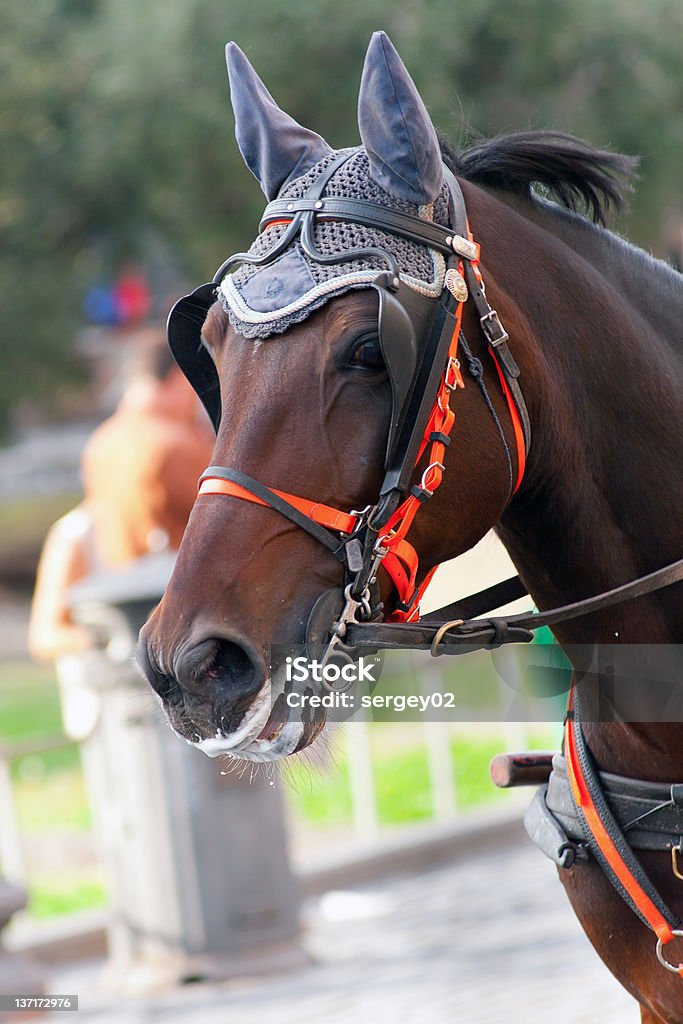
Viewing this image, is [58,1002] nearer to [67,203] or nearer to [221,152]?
[221,152]

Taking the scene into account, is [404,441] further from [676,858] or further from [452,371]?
[676,858]

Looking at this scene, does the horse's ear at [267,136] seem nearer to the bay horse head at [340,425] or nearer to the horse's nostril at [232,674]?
the bay horse head at [340,425]

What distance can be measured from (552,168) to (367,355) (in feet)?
2.30

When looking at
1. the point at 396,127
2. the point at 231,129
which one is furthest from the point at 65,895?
the point at 396,127

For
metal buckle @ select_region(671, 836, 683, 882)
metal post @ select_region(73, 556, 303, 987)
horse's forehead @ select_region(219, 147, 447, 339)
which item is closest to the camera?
horse's forehead @ select_region(219, 147, 447, 339)

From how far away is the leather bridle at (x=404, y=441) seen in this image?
1983 mm

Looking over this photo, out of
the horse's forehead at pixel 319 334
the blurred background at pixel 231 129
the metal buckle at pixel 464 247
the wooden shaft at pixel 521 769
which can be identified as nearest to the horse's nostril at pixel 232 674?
the horse's forehead at pixel 319 334

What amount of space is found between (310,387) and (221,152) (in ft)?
23.0

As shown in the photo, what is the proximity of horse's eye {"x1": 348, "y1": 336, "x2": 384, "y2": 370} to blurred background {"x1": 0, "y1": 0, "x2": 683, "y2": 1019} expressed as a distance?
184 inches

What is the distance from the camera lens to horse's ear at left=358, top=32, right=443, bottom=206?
204 centimetres

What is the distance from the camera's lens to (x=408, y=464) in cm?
200

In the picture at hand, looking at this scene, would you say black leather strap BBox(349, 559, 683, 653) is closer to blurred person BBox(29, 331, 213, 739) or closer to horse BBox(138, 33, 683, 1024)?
horse BBox(138, 33, 683, 1024)

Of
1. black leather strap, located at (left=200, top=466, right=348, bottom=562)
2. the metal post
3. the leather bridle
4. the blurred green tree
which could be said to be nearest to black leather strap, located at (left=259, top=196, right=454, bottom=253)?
the leather bridle

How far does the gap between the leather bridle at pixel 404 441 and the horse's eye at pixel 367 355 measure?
0.05 meters
